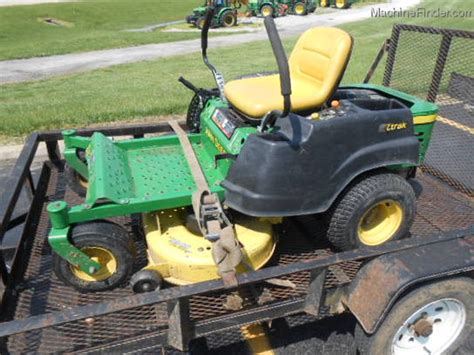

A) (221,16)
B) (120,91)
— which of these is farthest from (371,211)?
(221,16)

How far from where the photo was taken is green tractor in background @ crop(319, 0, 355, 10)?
26859 mm

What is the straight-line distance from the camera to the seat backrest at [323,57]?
2.51 m

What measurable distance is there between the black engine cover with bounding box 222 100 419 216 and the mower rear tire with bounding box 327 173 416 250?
91mm

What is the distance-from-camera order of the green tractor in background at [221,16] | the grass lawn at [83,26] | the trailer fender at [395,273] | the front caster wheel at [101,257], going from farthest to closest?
the green tractor in background at [221,16], the grass lawn at [83,26], the front caster wheel at [101,257], the trailer fender at [395,273]

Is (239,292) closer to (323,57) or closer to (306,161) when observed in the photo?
(306,161)

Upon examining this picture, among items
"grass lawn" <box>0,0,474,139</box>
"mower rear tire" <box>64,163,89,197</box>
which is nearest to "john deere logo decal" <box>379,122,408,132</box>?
"mower rear tire" <box>64,163,89,197</box>

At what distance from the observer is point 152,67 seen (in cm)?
1010

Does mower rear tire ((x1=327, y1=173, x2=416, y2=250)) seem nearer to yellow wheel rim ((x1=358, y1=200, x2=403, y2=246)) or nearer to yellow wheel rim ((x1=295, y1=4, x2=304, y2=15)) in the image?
yellow wheel rim ((x1=358, y1=200, x2=403, y2=246))

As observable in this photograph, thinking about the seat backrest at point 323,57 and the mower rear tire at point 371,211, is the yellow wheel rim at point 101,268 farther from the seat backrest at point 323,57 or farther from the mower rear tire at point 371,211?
the seat backrest at point 323,57

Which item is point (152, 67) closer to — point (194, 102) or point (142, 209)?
point (194, 102)

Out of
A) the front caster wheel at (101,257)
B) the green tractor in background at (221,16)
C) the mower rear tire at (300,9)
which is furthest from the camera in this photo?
the mower rear tire at (300,9)

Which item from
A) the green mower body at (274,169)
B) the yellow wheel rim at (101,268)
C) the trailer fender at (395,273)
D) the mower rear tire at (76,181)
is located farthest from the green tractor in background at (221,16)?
the trailer fender at (395,273)

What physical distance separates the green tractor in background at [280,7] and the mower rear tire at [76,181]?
2019cm

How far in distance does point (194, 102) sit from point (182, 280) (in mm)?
1567
